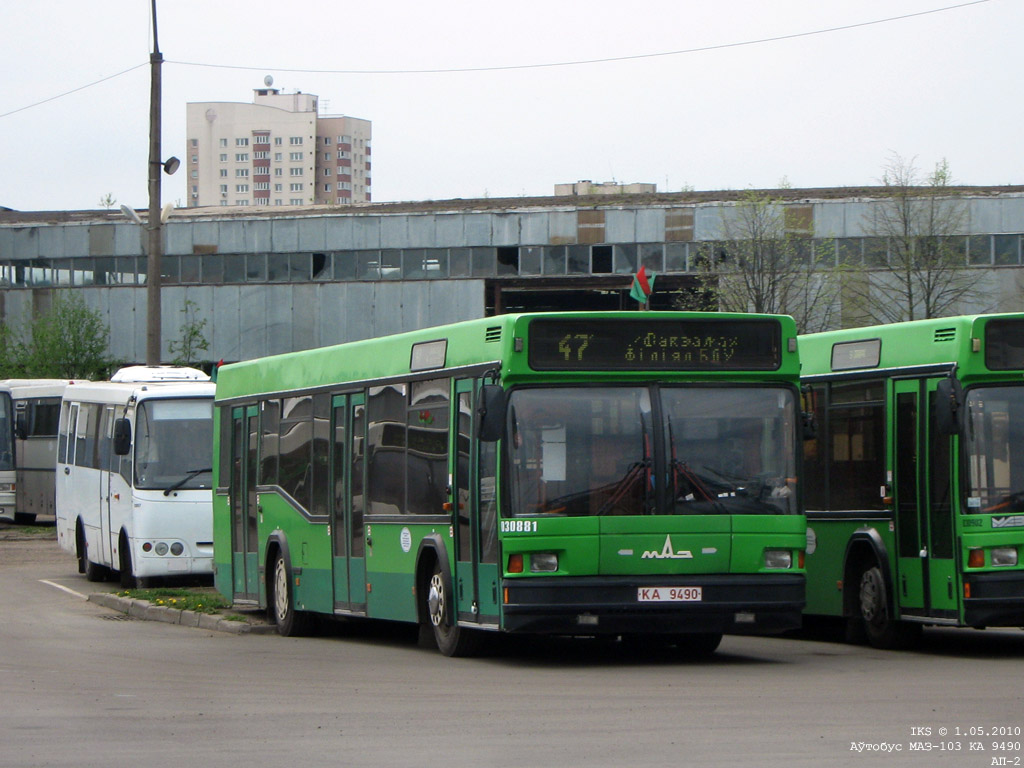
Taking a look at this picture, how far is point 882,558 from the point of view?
1427 cm

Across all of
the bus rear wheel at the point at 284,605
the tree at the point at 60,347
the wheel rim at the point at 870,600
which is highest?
the tree at the point at 60,347

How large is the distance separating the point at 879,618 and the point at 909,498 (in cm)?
122

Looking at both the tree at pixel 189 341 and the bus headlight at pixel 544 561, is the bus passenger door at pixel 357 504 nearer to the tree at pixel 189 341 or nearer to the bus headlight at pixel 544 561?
the bus headlight at pixel 544 561

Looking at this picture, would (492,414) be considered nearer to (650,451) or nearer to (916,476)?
(650,451)

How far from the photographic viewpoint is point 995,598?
13.0 m

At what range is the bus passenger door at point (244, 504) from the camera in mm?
18297

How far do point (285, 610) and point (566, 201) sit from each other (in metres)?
46.5

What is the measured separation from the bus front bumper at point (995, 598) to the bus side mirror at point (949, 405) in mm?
1217

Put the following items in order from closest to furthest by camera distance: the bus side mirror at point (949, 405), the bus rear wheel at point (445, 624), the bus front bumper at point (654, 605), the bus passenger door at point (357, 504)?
the bus front bumper at point (654, 605) → the bus side mirror at point (949, 405) → the bus rear wheel at point (445, 624) → the bus passenger door at point (357, 504)

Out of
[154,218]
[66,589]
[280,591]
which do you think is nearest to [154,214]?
[154,218]

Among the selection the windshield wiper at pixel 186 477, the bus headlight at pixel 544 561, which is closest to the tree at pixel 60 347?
the windshield wiper at pixel 186 477

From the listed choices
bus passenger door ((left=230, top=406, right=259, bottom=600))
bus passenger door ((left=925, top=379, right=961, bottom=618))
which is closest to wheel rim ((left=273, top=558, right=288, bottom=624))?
bus passenger door ((left=230, top=406, right=259, bottom=600))

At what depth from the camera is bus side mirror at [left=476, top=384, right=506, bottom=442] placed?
12094mm

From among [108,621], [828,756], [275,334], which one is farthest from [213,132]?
[828,756]
